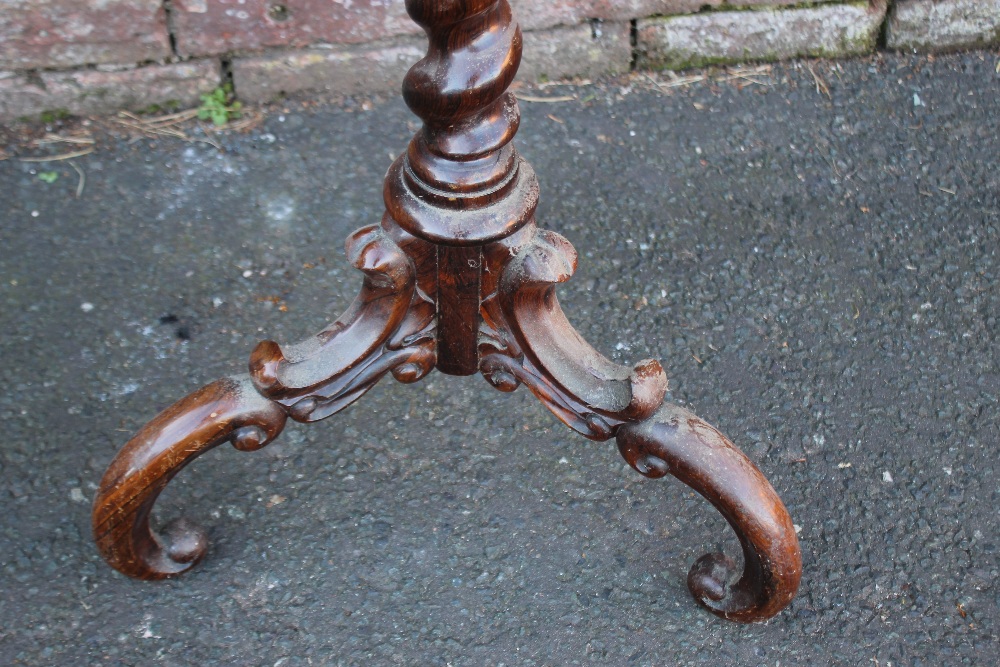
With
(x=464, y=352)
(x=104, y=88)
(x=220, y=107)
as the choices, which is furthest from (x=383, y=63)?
(x=464, y=352)

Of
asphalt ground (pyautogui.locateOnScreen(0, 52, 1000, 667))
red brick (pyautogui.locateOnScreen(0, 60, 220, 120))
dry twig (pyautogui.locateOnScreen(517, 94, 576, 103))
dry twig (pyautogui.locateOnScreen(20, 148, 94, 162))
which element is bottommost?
asphalt ground (pyautogui.locateOnScreen(0, 52, 1000, 667))

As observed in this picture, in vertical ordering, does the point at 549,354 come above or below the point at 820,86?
above

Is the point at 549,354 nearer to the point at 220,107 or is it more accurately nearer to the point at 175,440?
the point at 175,440

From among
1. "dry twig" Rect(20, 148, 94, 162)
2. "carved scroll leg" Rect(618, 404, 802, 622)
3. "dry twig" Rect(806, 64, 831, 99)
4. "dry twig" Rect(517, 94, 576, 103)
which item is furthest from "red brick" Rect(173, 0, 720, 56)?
"carved scroll leg" Rect(618, 404, 802, 622)

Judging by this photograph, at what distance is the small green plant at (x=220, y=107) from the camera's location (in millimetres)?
2189

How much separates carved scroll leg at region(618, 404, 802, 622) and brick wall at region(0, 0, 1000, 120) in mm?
1254

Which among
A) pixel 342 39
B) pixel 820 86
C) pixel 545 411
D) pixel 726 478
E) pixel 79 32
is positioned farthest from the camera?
pixel 820 86

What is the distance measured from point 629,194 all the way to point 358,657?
1.11 metres

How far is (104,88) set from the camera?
7.05 ft

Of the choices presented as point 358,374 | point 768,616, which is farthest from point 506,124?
point 768,616

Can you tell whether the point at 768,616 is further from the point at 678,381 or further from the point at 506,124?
the point at 506,124

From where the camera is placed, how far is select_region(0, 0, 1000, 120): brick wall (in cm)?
208

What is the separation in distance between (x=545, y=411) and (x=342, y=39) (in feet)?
3.30

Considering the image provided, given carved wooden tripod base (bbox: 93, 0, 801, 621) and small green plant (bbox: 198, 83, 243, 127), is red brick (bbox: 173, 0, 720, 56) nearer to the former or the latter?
small green plant (bbox: 198, 83, 243, 127)
